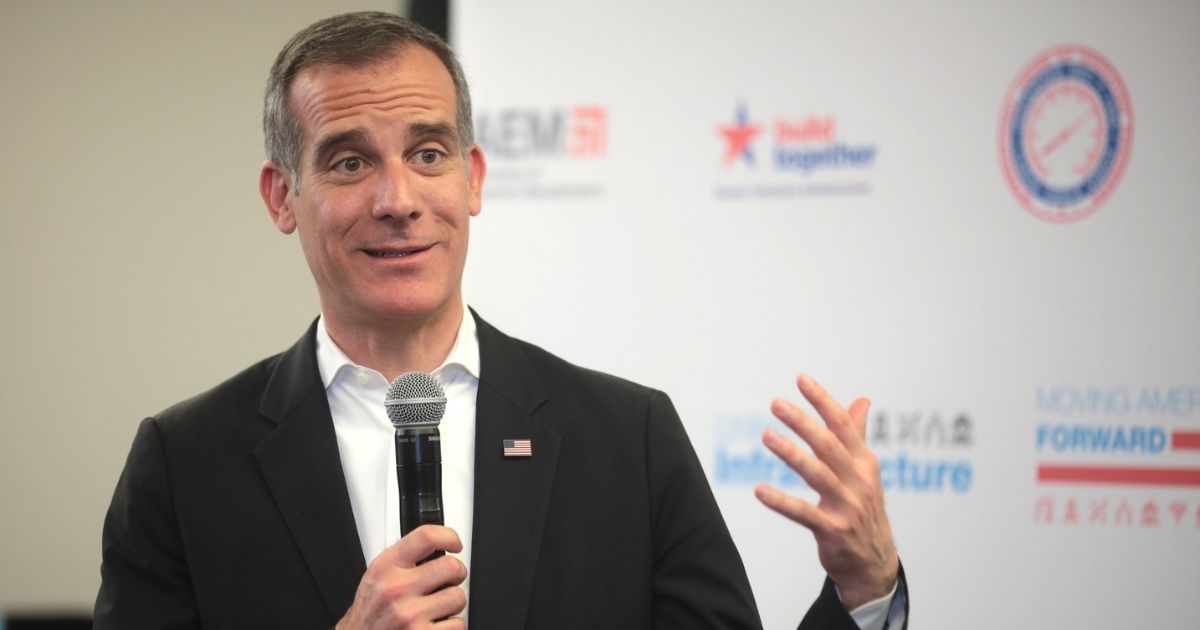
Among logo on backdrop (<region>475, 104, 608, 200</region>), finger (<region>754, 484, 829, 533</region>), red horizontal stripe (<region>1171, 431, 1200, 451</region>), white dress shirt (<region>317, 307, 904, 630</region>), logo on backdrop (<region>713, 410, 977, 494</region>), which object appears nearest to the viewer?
finger (<region>754, 484, 829, 533</region>)

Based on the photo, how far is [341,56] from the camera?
2.00 m

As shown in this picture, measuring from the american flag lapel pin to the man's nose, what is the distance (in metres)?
0.40

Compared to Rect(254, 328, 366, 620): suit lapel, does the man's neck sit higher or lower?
higher

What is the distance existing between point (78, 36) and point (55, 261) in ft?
2.96

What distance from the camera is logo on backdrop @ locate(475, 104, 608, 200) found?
3824 millimetres

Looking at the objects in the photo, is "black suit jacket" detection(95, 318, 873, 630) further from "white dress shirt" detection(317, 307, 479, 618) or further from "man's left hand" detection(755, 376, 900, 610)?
"man's left hand" detection(755, 376, 900, 610)

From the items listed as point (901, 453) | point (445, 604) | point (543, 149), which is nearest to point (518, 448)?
point (445, 604)

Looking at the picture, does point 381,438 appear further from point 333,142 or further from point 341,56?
point 341,56

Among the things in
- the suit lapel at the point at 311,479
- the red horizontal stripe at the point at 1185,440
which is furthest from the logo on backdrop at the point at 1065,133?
the suit lapel at the point at 311,479

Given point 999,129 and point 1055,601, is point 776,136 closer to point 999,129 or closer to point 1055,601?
point 999,129

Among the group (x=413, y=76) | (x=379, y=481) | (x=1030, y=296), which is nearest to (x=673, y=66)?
(x=1030, y=296)

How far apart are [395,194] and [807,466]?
0.80 metres

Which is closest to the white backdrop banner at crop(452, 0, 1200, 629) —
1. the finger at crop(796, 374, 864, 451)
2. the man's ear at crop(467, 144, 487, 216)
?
the man's ear at crop(467, 144, 487, 216)

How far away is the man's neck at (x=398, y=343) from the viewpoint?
200 cm
